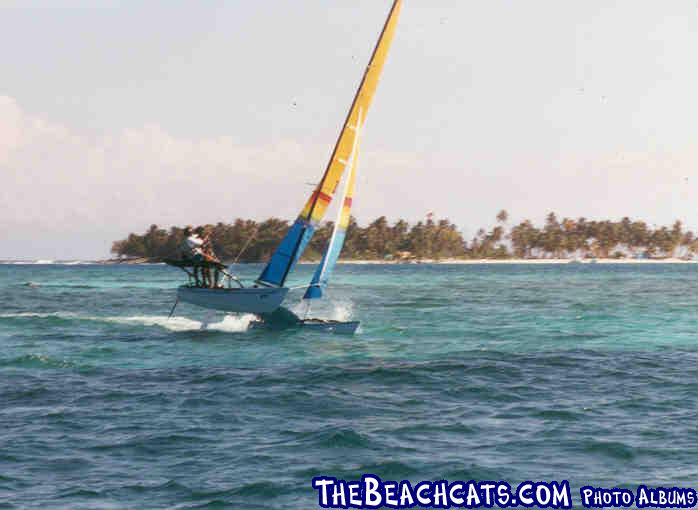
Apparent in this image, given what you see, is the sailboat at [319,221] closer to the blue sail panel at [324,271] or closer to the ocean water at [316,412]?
the blue sail panel at [324,271]

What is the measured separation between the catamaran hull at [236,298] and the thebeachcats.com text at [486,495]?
2096 cm

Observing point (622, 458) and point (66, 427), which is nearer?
point (622, 458)

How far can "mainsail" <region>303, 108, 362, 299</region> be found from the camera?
37.0m

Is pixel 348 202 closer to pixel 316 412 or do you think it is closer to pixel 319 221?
pixel 319 221

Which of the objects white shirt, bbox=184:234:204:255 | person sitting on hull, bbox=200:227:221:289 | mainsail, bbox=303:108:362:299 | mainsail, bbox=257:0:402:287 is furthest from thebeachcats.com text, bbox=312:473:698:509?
mainsail, bbox=257:0:402:287

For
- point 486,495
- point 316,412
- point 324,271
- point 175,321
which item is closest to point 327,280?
point 324,271

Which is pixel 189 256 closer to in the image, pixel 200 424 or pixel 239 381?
pixel 239 381

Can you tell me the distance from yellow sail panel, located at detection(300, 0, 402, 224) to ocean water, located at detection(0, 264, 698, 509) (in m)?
5.13

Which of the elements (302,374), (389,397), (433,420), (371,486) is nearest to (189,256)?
(302,374)

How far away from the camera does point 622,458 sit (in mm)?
16156

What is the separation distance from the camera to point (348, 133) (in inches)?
1501

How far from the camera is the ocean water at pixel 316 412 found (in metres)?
15.0

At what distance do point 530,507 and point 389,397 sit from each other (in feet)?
29.3

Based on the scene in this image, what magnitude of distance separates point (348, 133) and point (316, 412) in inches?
768
